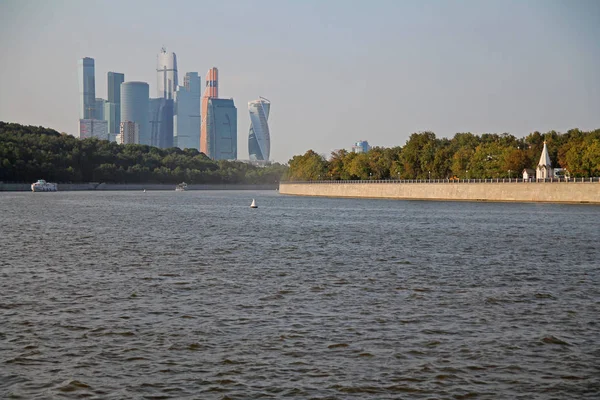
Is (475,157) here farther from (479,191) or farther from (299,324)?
(299,324)

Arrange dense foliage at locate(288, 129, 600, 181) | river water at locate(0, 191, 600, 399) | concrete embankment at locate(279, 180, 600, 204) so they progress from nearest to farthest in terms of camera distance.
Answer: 1. river water at locate(0, 191, 600, 399)
2. concrete embankment at locate(279, 180, 600, 204)
3. dense foliage at locate(288, 129, 600, 181)

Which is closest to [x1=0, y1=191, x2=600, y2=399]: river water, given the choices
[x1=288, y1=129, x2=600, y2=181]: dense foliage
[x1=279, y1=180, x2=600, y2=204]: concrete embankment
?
[x1=279, y1=180, x2=600, y2=204]: concrete embankment

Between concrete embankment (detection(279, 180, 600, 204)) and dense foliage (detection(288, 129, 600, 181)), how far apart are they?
33.8 ft

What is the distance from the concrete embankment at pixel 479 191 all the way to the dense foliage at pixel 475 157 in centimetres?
1031

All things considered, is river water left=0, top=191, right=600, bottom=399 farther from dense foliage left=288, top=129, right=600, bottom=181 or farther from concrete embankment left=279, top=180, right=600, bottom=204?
dense foliage left=288, top=129, right=600, bottom=181

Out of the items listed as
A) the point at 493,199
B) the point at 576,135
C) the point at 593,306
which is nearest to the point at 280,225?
the point at 593,306

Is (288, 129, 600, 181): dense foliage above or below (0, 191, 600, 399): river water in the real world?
above

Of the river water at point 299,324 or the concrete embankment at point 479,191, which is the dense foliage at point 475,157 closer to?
the concrete embankment at point 479,191

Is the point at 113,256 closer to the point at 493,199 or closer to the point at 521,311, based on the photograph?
the point at 521,311

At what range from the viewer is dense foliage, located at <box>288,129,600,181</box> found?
127 meters

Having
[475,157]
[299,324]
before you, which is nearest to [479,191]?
[475,157]

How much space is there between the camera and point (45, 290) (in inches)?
973

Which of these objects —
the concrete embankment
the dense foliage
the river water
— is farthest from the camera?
the dense foliage

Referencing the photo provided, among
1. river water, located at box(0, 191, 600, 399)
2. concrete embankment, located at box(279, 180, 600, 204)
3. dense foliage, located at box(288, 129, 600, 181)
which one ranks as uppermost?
dense foliage, located at box(288, 129, 600, 181)
